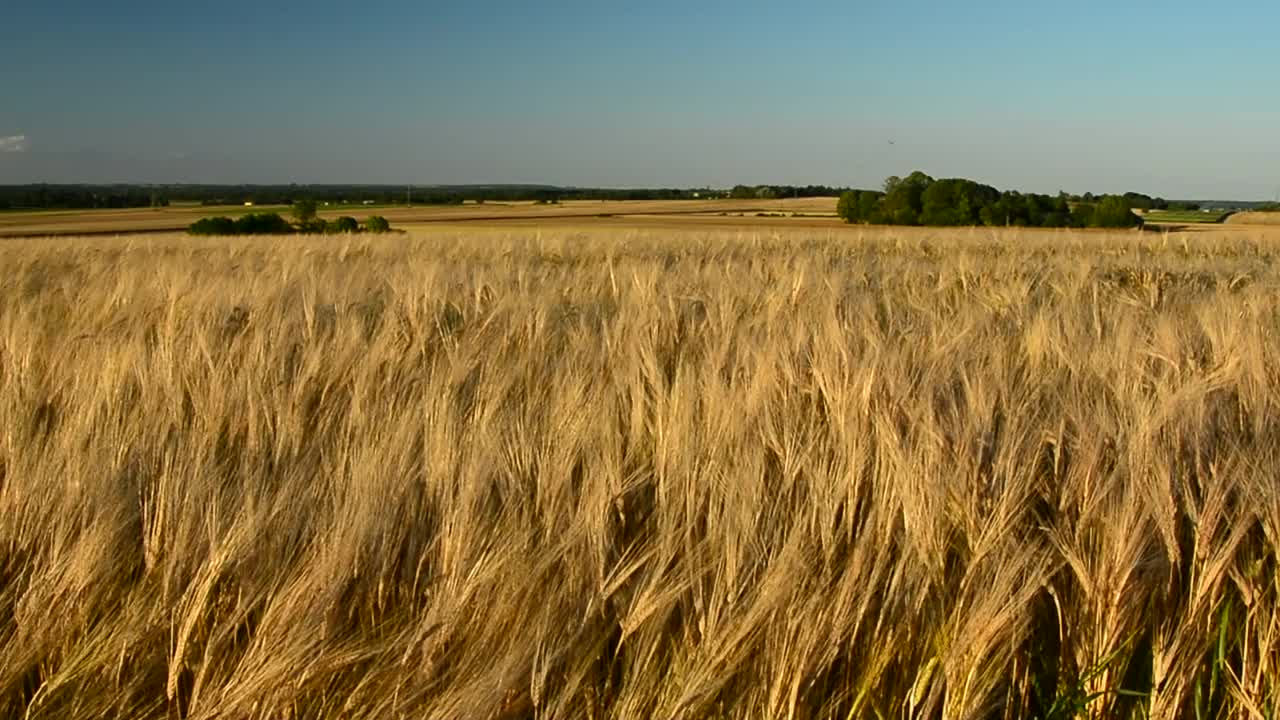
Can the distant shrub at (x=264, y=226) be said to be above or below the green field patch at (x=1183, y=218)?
below

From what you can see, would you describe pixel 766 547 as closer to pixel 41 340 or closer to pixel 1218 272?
pixel 41 340

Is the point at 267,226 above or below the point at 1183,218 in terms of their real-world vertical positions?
below

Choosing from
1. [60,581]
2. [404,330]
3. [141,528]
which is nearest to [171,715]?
[60,581]

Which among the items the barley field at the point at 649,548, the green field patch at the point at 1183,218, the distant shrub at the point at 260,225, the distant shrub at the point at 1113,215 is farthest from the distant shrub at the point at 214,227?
the green field patch at the point at 1183,218

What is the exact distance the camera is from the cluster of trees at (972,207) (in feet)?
82.0

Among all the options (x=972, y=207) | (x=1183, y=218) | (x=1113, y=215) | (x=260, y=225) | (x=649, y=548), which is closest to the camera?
(x=649, y=548)

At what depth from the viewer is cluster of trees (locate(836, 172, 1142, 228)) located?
25.0 meters

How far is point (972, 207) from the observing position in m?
27.9

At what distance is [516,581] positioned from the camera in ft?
3.67

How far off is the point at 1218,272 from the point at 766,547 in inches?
210

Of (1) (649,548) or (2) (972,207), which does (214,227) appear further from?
(1) (649,548)

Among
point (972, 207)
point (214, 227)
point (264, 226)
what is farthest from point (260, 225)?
point (972, 207)

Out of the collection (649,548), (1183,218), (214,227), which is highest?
(1183,218)

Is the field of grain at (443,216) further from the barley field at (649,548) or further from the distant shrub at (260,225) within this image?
the barley field at (649,548)
